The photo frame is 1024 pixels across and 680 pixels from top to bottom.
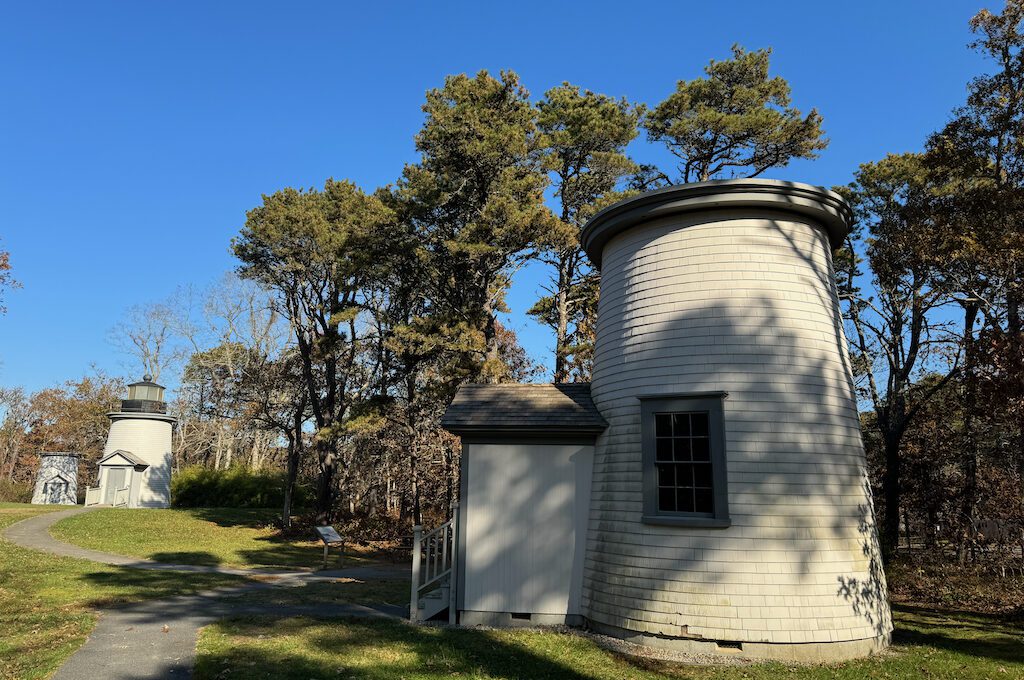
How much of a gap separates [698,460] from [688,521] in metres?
0.82

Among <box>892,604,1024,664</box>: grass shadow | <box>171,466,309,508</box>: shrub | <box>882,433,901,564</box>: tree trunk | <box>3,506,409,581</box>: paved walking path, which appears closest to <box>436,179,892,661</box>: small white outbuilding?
<box>892,604,1024,664</box>: grass shadow

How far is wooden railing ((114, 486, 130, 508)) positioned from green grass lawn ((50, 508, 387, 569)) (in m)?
7.19

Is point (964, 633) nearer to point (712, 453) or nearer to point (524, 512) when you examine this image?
point (712, 453)

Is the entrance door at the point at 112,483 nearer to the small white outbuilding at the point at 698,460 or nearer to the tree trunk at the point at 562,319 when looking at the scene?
the tree trunk at the point at 562,319

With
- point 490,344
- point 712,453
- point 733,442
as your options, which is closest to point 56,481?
point 490,344

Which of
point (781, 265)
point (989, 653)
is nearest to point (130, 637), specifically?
point (781, 265)

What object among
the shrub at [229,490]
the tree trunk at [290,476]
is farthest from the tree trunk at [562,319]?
the shrub at [229,490]

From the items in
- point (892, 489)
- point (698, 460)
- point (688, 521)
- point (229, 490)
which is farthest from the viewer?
point (229, 490)

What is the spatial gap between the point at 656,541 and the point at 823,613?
2165mm

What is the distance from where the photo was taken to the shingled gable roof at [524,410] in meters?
9.24

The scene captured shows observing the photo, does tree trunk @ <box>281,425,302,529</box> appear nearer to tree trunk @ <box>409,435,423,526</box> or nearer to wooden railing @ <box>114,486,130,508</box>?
tree trunk @ <box>409,435,423,526</box>

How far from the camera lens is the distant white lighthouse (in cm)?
3422

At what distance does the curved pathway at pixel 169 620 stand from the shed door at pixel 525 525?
2.02m

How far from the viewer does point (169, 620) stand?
885 centimetres
